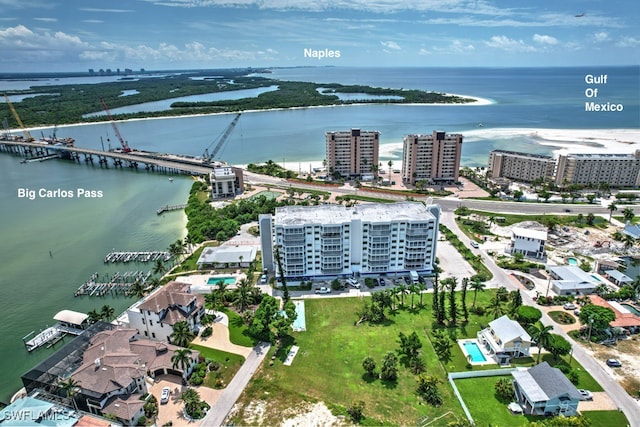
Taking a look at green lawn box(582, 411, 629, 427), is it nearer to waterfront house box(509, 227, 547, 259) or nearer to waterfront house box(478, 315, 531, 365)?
waterfront house box(478, 315, 531, 365)

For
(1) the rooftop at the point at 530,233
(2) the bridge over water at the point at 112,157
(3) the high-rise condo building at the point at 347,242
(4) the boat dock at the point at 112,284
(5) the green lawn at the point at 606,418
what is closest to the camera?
(5) the green lawn at the point at 606,418

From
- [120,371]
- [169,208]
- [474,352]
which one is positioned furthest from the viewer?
[169,208]

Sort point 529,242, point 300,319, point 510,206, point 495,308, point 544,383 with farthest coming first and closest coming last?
1. point 510,206
2. point 529,242
3. point 300,319
4. point 495,308
5. point 544,383

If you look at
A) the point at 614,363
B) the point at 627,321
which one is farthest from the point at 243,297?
the point at 627,321

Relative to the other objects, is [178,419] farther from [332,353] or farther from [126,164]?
[126,164]

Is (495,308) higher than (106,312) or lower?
higher

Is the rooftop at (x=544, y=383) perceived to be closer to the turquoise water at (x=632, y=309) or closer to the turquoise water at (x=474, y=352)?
the turquoise water at (x=474, y=352)

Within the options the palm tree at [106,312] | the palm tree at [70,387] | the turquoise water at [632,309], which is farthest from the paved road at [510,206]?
the palm tree at [70,387]

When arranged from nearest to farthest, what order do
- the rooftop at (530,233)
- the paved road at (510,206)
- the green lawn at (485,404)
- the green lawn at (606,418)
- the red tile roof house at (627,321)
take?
the green lawn at (606,418) → the green lawn at (485,404) → the red tile roof house at (627,321) → the rooftop at (530,233) → the paved road at (510,206)

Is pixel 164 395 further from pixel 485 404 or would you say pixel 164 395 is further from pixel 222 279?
pixel 485 404
